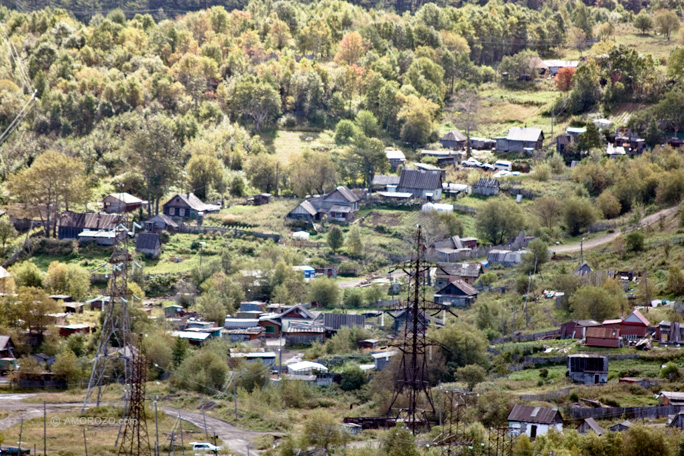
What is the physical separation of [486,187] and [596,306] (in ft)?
91.0

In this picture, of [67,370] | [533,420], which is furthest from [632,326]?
[67,370]

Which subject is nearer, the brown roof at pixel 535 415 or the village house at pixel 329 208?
the brown roof at pixel 535 415

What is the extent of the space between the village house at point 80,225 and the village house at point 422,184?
21540 millimetres

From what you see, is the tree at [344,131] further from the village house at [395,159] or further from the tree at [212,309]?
the tree at [212,309]

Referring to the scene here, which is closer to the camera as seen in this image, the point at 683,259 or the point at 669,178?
the point at 683,259

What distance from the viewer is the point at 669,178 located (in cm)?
8144

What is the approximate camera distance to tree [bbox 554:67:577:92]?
11106 cm

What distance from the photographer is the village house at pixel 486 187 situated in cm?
8788

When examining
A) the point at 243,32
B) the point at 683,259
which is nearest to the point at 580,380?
A: the point at 683,259

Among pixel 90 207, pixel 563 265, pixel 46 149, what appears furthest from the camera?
pixel 46 149

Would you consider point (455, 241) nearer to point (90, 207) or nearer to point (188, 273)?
point (188, 273)

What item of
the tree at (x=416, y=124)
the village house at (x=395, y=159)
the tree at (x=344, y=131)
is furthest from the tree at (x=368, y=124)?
the village house at (x=395, y=159)

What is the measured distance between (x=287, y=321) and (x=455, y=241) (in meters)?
16.7

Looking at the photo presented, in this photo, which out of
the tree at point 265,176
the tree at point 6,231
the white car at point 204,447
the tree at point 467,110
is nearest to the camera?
the white car at point 204,447
